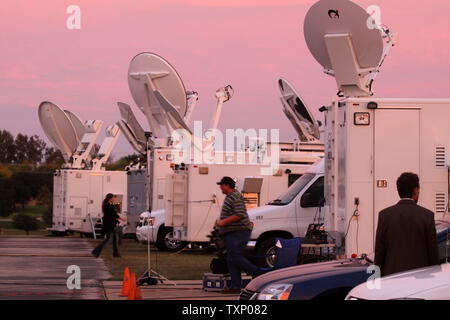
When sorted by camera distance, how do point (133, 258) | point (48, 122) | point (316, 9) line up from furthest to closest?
1. point (48, 122)
2. point (133, 258)
3. point (316, 9)

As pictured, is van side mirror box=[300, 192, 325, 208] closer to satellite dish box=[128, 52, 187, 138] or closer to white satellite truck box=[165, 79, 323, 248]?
white satellite truck box=[165, 79, 323, 248]

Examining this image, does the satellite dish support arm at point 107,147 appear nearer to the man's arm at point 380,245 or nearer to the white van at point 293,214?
the white van at point 293,214

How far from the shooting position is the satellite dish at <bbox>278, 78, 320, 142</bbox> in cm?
2749

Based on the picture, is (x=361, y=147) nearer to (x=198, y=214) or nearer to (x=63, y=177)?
(x=198, y=214)

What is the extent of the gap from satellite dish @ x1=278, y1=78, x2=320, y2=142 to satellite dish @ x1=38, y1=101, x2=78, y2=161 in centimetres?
1741

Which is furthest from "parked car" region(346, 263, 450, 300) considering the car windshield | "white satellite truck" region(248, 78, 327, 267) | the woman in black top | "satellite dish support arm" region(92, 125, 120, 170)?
"satellite dish support arm" region(92, 125, 120, 170)

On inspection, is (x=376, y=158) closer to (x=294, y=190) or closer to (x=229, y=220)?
(x=229, y=220)

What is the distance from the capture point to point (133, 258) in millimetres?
24438

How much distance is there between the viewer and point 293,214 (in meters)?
19.1

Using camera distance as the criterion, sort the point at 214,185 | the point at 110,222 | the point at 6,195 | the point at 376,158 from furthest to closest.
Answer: the point at 6,195
the point at 214,185
the point at 110,222
the point at 376,158

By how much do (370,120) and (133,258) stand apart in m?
11.4

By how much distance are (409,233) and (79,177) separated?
32688 millimetres

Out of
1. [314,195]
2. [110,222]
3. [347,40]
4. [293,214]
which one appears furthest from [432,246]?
[110,222]
